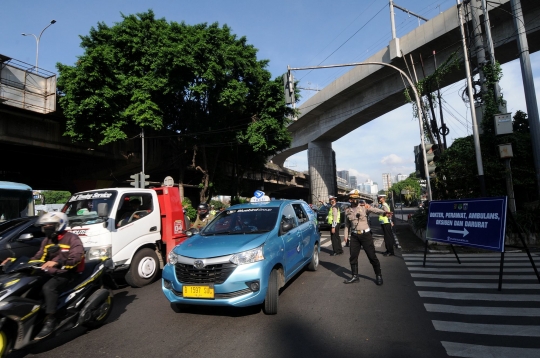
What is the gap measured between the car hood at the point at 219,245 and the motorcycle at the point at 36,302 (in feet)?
3.91

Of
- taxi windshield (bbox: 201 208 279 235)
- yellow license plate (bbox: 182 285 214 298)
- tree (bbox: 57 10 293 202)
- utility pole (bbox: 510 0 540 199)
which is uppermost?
tree (bbox: 57 10 293 202)

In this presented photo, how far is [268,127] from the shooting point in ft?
74.5

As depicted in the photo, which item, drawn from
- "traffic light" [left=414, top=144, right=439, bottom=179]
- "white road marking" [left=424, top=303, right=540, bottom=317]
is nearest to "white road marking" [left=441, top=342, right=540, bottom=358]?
"white road marking" [left=424, top=303, right=540, bottom=317]

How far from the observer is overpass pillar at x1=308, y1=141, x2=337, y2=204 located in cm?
3572

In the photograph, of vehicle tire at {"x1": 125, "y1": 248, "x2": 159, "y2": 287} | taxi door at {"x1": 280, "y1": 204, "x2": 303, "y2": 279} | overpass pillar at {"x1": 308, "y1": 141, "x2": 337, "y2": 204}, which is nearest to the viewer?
A: taxi door at {"x1": 280, "y1": 204, "x2": 303, "y2": 279}

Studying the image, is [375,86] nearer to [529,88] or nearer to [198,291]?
[529,88]

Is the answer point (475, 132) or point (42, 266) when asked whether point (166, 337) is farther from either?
point (475, 132)

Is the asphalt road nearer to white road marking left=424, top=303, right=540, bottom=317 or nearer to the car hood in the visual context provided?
white road marking left=424, top=303, right=540, bottom=317

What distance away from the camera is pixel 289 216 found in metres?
6.52

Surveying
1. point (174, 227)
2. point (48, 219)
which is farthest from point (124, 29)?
point (48, 219)

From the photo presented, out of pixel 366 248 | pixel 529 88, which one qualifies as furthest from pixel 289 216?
pixel 529 88

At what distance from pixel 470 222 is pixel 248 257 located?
16.4 feet

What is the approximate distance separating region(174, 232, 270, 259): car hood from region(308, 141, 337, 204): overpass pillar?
3081 cm

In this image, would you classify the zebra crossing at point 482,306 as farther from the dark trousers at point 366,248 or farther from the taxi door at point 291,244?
the taxi door at point 291,244
